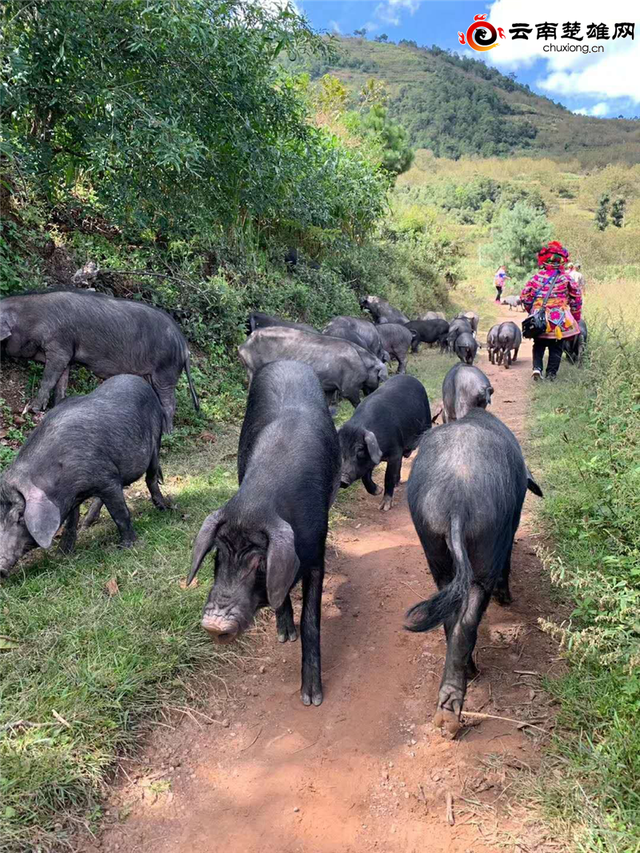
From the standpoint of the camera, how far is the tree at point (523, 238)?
3438 cm

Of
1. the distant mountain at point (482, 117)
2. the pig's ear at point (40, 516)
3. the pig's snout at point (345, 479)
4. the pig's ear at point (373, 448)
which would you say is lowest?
the pig's snout at point (345, 479)

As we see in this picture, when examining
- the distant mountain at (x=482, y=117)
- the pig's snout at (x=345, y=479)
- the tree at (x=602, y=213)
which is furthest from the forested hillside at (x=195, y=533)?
the distant mountain at (x=482, y=117)

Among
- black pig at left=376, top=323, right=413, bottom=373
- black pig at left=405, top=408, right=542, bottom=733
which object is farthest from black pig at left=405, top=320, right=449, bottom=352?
black pig at left=405, top=408, right=542, bottom=733

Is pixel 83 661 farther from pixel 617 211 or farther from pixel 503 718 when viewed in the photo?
pixel 617 211

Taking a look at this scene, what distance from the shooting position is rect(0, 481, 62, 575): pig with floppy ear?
4.06m

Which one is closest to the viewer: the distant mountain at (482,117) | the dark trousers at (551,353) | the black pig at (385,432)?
the black pig at (385,432)

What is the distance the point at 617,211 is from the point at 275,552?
54.6m

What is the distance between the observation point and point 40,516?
4059 mm

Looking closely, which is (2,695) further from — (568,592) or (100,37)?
(100,37)

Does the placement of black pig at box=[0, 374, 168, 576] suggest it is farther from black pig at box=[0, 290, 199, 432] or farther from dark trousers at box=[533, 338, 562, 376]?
dark trousers at box=[533, 338, 562, 376]

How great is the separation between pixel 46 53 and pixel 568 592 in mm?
7344

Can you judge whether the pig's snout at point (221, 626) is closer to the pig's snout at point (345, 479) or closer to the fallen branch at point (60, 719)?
the fallen branch at point (60, 719)

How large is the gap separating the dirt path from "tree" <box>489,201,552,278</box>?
34.0 m

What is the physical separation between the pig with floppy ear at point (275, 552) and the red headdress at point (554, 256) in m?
8.82
